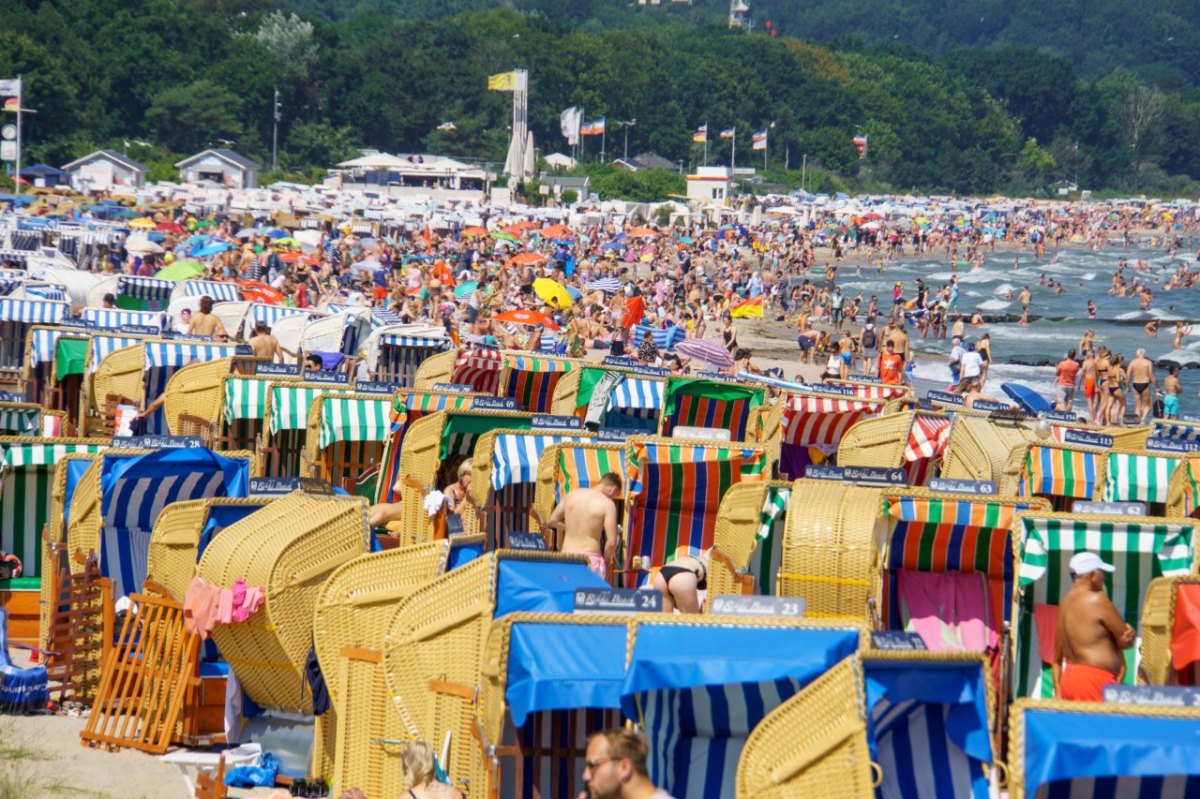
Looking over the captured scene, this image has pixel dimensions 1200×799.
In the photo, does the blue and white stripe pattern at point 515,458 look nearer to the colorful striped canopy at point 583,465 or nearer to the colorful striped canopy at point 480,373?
the colorful striped canopy at point 583,465

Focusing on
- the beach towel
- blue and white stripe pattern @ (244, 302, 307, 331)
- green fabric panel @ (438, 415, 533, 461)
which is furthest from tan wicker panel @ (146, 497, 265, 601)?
blue and white stripe pattern @ (244, 302, 307, 331)

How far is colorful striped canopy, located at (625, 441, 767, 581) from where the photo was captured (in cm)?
1027

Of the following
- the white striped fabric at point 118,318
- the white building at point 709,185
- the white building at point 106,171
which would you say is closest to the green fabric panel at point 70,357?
the white striped fabric at point 118,318

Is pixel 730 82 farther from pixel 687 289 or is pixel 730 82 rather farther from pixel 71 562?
pixel 71 562

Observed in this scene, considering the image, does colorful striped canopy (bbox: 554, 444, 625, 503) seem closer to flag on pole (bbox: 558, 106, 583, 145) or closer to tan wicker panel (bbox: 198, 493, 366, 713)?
tan wicker panel (bbox: 198, 493, 366, 713)

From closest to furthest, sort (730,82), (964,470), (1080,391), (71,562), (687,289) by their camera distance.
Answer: (71,562) → (964,470) → (1080,391) → (687,289) → (730,82)

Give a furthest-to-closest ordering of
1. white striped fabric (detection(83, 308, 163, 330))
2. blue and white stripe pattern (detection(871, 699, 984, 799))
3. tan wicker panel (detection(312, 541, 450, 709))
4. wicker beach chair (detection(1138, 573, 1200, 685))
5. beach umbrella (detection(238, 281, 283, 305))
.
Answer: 1. beach umbrella (detection(238, 281, 283, 305))
2. white striped fabric (detection(83, 308, 163, 330))
3. tan wicker panel (detection(312, 541, 450, 709))
4. wicker beach chair (detection(1138, 573, 1200, 685))
5. blue and white stripe pattern (detection(871, 699, 984, 799))

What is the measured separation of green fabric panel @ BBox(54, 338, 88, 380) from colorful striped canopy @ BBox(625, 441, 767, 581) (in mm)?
6620

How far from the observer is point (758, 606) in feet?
19.9

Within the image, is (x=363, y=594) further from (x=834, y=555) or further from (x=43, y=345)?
(x=43, y=345)

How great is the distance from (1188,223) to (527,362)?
317 ft

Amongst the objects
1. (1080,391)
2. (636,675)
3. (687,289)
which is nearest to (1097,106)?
(687,289)

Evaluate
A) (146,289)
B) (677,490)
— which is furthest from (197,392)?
(146,289)

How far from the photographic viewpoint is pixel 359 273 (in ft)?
126
